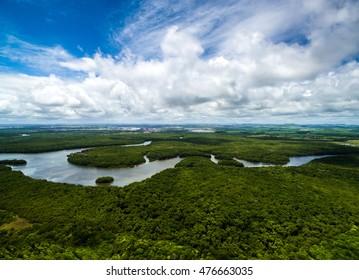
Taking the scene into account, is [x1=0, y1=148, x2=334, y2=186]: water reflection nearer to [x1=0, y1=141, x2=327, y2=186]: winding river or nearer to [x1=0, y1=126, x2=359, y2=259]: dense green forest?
[x1=0, y1=141, x2=327, y2=186]: winding river

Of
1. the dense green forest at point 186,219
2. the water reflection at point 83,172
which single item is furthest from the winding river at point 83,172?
the dense green forest at point 186,219

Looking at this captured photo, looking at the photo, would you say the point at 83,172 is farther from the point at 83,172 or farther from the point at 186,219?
the point at 186,219

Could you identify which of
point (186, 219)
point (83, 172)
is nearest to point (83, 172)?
point (83, 172)

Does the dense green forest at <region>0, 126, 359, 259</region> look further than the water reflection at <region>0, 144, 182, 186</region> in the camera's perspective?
No

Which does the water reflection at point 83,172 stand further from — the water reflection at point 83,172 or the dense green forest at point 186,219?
the dense green forest at point 186,219

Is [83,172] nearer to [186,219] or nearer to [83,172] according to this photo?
[83,172]

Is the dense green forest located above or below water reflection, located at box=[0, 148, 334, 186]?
above

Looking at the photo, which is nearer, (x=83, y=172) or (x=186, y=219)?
(x=186, y=219)

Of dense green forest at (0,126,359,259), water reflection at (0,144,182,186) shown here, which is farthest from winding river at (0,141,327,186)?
dense green forest at (0,126,359,259)

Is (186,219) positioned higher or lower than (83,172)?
higher
